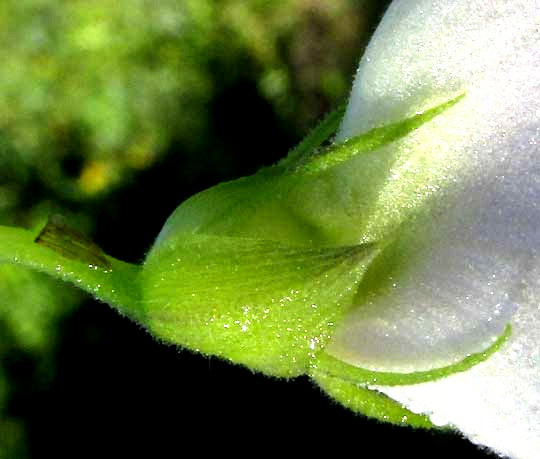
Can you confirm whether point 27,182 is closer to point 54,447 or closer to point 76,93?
point 76,93

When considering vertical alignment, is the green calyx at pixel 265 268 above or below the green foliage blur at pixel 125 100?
above

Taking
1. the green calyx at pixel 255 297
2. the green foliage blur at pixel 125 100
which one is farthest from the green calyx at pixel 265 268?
the green foliage blur at pixel 125 100

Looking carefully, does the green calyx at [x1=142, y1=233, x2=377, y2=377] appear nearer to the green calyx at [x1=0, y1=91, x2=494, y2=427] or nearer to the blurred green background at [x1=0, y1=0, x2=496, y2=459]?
the green calyx at [x1=0, y1=91, x2=494, y2=427]

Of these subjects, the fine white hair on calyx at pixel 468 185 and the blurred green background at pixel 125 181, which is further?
the blurred green background at pixel 125 181

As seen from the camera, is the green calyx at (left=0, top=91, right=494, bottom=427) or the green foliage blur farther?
the green foliage blur

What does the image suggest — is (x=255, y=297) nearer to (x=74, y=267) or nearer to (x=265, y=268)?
(x=265, y=268)

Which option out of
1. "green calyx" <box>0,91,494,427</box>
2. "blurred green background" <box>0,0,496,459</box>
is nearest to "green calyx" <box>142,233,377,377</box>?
"green calyx" <box>0,91,494,427</box>

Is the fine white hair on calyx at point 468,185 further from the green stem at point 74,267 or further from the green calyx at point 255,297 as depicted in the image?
the green stem at point 74,267
